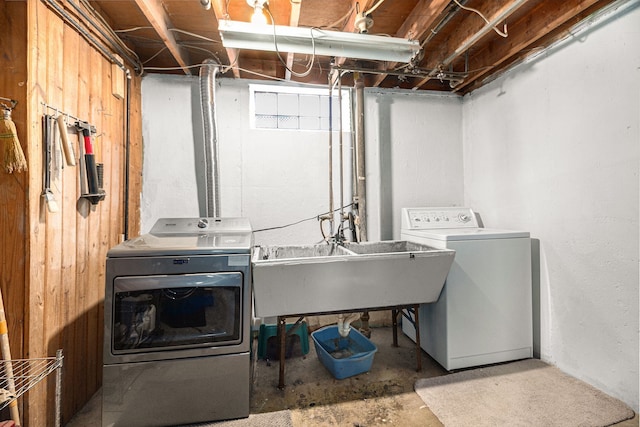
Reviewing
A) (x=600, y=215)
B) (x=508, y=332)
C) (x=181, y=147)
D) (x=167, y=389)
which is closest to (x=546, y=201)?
(x=600, y=215)

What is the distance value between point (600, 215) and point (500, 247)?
1.97ft

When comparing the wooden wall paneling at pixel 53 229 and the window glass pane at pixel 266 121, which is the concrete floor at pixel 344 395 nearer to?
the wooden wall paneling at pixel 53 229

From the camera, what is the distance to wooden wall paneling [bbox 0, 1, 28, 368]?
134 centimetres

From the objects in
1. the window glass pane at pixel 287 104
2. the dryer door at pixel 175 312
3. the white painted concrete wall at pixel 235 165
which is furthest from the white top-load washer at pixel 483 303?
the window glass pane at pixel 287 104

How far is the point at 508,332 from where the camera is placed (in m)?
2.19

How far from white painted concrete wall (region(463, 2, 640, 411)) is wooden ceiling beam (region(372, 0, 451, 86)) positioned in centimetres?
103

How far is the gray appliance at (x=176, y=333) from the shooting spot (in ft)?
4.98

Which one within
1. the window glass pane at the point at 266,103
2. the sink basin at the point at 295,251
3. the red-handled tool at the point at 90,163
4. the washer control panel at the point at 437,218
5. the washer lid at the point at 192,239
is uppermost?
the window glass pane at the point at 266,103

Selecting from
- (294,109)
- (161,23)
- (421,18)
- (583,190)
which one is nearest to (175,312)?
(161,23)

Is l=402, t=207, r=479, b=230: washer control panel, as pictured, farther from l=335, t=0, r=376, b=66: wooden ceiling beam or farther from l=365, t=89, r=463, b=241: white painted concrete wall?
l=335, t=0, r=376, b=66: wooden ceiling beam

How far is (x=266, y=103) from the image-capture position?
2760 millimetres

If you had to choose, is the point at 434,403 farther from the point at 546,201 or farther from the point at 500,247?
the point at 546,201

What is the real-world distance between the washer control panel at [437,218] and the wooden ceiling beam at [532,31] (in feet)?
4.14

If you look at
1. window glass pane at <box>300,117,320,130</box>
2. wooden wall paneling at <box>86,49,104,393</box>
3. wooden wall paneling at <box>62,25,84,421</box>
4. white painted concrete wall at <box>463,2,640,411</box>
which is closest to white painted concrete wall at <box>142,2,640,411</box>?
white painted concrete wall at <box>463,2,640,411</box>
